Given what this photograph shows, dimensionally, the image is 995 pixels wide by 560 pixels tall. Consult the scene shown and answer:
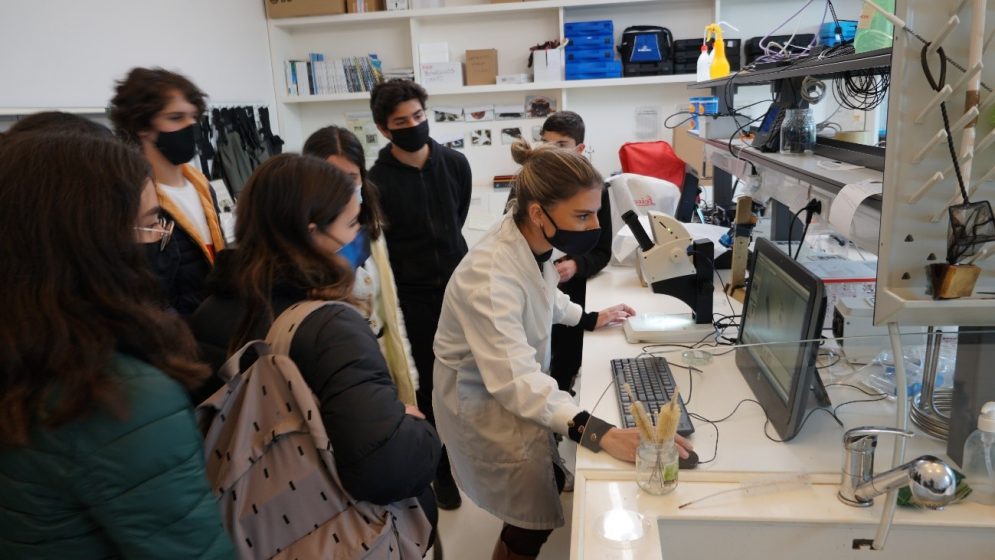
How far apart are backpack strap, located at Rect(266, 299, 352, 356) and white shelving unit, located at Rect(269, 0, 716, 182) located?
350cm

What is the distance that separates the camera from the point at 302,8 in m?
4.38

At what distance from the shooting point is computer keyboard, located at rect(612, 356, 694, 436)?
4.83 feet

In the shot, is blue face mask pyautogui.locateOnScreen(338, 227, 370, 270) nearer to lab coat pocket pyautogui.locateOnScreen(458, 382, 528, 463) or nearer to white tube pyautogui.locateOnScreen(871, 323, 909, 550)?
lab coat pocket pyautogui.locateOnScreen(458, 382, 528, 463)

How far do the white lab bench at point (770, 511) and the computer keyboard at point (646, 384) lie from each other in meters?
0.12

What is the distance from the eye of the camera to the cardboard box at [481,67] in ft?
14.4

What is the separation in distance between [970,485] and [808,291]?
408 mm

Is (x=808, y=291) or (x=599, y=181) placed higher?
(x=599, y=181)

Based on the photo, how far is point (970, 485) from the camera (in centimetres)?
111

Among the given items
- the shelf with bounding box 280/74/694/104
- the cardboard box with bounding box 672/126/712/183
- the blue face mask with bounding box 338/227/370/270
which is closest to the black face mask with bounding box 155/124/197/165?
the blue face mask with bounding box 338/227/370/270

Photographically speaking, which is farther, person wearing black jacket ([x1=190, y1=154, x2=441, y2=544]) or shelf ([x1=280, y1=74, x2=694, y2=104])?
shelf ([x1=280, y1=74, x2=694, y2=104])

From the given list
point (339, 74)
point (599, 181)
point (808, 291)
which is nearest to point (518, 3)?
point (339, 74)

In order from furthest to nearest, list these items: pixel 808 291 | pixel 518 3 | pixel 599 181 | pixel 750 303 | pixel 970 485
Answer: pixel 518 3 < pixel 750 303 < pixel 599 181 < pixel 808 291 < pixel 970 485

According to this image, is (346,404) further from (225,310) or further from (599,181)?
(599,181)

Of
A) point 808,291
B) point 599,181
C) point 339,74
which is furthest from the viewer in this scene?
point 339,74
